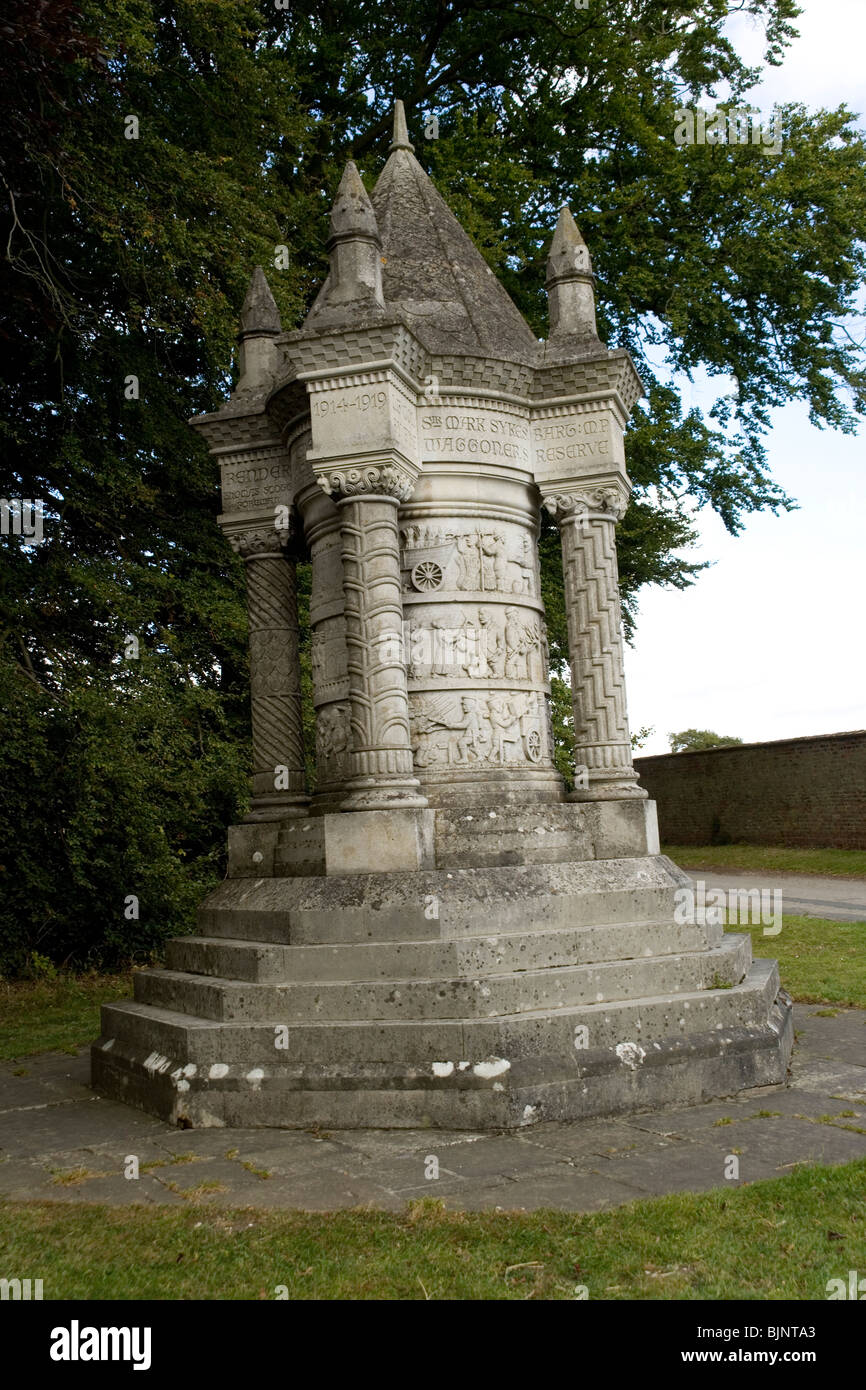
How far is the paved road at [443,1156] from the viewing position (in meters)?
4.27

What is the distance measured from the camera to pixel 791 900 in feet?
54.9

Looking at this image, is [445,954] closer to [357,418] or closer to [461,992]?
[461,992]

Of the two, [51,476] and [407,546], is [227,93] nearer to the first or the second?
[51,476]

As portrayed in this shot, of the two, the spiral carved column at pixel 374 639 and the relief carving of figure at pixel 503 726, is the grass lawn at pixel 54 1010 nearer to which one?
→ the spiral carved column at pixel 374 639

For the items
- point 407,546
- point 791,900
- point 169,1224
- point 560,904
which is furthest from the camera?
point 791,900

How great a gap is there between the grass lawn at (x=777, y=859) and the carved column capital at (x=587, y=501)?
590 inches

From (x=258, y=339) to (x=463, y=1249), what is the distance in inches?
259

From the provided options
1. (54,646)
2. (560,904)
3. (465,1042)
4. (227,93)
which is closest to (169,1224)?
(465,1042)

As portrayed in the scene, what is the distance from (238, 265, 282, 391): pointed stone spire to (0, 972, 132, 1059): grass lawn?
510 cm

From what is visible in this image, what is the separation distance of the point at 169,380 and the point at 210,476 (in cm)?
139

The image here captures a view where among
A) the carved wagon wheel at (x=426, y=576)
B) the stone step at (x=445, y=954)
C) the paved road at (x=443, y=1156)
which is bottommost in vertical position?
the paved road at (x=443, y=1156)

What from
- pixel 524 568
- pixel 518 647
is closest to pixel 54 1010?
pixel 518 647

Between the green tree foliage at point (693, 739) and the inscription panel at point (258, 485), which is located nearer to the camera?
the inscription panel at point (258, 485)

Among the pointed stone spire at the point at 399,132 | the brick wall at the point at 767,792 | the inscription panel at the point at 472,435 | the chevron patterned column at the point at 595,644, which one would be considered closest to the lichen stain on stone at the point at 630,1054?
the chevron patterned column at the point at 595,644
